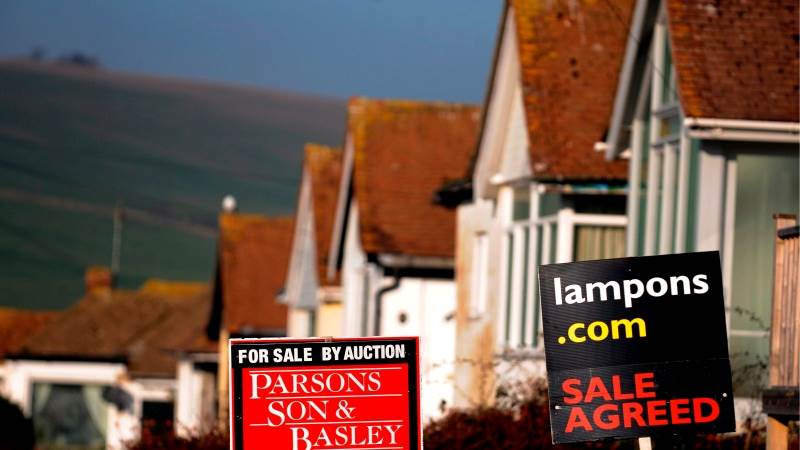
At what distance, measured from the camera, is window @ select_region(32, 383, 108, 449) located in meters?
61.9

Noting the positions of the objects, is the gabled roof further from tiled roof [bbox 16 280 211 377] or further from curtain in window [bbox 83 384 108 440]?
curtain in window [bbox 83 384 108 440]

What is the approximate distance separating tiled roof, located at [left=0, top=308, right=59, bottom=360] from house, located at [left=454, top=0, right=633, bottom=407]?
54.1 metres

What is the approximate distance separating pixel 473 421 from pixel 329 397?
21.1ft

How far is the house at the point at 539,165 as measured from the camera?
2083 cm

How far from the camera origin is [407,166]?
30578 millimetres

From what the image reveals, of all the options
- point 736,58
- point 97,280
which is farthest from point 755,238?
point 97,280

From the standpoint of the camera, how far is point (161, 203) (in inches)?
3588

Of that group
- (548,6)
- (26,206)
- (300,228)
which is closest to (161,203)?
(26,206)

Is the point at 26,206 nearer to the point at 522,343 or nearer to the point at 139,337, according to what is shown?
the point at 139,337

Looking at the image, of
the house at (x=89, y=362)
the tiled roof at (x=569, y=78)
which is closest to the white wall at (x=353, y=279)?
the tiled roof at (x=569, y=78)

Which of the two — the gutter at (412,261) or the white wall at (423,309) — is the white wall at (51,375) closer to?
the white wall at (423,309)

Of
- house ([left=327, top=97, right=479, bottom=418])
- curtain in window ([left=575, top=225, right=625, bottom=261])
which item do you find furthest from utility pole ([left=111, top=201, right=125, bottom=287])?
curtain in window ([left=575, top=225, right=625, bottom=261])

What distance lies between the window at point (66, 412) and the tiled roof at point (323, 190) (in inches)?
1117

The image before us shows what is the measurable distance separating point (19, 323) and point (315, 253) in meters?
45.6
